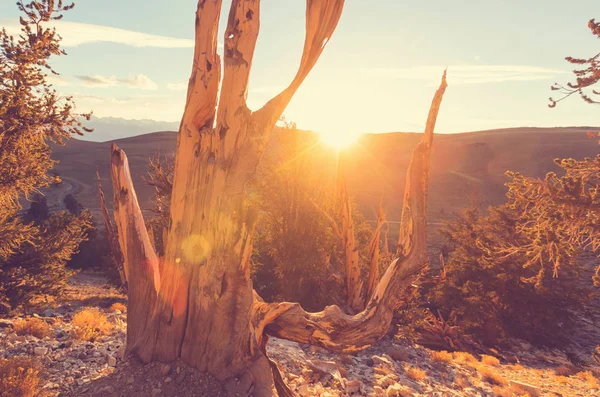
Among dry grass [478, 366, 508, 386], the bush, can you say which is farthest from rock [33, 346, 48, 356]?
dry grass [478, 366, 508, 386]

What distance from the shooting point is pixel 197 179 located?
142 inches

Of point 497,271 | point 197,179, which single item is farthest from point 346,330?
point 497,271

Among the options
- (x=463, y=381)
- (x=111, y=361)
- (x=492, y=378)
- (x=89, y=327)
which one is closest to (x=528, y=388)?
(x=492, y=378)

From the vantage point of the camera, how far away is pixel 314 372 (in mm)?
5832

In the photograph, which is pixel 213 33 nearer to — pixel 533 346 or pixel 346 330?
pixel 346 330

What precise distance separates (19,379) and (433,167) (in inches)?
3102

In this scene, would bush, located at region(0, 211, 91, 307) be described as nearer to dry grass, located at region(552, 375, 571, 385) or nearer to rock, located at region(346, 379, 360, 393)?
rock, located at region(346, 379, 360, 393)

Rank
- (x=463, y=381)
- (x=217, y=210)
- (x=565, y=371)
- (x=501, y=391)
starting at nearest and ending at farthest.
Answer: (x=217, y=210), (x=501, y=391), (x=463, y=381), (x=565, y=371)

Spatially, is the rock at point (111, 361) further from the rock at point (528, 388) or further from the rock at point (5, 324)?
the rock at point (528, 388)

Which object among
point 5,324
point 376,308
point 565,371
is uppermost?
point 376,308

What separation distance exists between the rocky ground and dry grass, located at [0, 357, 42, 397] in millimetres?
136

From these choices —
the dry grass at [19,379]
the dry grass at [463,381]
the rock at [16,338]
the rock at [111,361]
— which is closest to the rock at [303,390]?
the rock at [111,361]

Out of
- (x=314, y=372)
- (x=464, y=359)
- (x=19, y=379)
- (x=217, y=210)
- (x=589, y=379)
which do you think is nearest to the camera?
(x=217, y=210)

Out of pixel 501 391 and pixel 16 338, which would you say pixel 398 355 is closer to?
pixel 501 391
